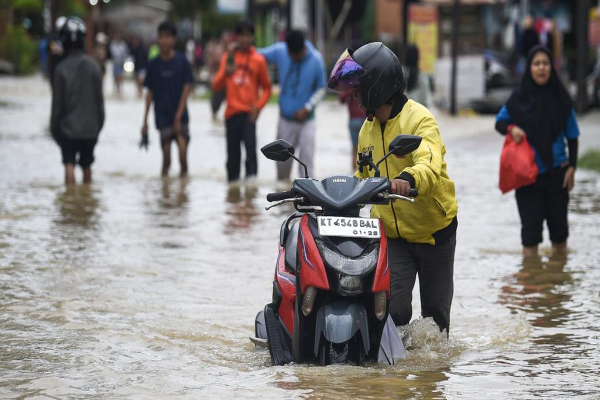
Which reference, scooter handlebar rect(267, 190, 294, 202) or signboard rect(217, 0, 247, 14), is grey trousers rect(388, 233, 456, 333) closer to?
scooter handlebar rect(267, 190, 294, 202)

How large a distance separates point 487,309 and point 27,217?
575 cm

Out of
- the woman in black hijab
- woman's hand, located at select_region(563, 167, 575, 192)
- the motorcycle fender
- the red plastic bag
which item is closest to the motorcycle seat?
the motorcycle fender

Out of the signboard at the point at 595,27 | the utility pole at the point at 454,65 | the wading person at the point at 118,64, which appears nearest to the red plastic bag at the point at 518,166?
the utility pole at the point at 454,65

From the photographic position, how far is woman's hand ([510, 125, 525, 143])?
9297 mm

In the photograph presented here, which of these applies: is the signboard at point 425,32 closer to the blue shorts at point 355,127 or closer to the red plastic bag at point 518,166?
the blue shorts at point 355,127

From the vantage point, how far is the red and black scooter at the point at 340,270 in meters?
5.46

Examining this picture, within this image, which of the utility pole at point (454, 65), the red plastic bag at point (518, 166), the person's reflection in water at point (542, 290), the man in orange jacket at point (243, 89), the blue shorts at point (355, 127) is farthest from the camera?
the utility pole at point (454, 65)

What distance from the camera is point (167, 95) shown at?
15039 millimetres

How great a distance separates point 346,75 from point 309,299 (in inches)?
43.2

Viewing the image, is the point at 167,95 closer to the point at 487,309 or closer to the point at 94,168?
the point at 94,168

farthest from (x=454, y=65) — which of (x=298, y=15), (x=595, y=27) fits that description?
(x=298, y=15)

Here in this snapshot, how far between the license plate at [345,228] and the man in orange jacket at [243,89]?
9.01 meters

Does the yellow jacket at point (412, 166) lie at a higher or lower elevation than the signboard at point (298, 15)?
lower

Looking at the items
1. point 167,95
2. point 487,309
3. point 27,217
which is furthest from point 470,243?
point 167,95
